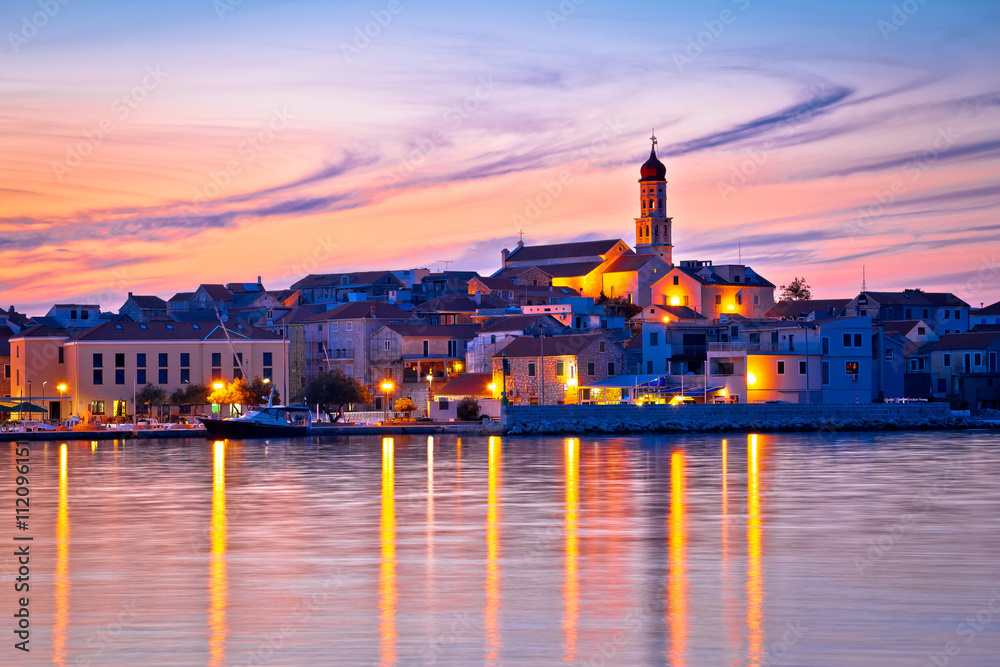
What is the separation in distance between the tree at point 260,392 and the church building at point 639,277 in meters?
44.6

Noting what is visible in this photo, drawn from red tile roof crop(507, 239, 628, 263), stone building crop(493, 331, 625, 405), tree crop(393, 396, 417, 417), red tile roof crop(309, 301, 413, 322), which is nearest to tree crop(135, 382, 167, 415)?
tree crop(393, 396, 417, 417)

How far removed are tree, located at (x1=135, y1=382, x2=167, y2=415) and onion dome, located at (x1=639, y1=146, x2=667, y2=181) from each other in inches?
3162

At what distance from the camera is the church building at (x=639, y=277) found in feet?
374

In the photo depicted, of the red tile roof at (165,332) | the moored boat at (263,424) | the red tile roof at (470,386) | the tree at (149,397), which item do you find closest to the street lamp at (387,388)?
the red tile roof at (470,386)

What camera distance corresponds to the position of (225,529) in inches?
1086

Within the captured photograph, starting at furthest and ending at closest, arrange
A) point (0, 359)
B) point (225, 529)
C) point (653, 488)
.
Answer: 1. point (0, 359)
2. point (653, 488)
3. point (225, 529)

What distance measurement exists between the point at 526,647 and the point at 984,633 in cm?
574

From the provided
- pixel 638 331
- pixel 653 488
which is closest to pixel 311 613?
pixel 653 488

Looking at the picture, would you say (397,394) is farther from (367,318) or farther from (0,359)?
(0,359)

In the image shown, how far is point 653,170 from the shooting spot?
145500 mm

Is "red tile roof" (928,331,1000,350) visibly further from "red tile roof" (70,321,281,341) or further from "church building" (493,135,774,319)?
"red tile roof" (70,321,281,341)

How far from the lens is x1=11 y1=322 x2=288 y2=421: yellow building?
251ft

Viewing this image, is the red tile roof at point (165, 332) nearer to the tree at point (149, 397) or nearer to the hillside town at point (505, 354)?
the hillside town at point (505, 354)

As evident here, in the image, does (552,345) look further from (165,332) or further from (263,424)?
(165,332)
